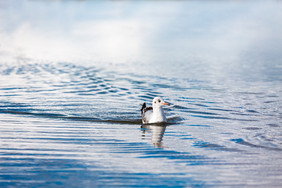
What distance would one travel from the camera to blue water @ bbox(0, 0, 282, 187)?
1030 centimetres

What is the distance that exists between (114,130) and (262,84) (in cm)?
1066

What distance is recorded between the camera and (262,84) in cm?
2261

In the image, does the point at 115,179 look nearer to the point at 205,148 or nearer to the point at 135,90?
the point at 205,148

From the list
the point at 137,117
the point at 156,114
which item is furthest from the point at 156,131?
the point at 137,117

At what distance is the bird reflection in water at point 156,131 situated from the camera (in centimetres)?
1268

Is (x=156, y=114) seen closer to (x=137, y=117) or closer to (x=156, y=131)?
(x=156, y=131)

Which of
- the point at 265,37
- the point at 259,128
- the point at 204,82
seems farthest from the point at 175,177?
the point at 265,37

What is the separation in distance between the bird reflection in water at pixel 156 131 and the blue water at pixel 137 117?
0.17 feet

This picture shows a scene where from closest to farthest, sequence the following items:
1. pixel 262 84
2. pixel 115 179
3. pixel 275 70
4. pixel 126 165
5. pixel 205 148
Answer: pixel 115 179 → pixel 126 165 → pixel 205 148 → pixel 262 84 → pixel 275 70

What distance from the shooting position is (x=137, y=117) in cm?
1620

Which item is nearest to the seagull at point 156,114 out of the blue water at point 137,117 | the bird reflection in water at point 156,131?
the bird reflection in water at point 156,131

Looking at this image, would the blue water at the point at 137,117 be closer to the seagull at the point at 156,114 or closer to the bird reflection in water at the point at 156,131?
the bird reflection in water at the point at 156,131

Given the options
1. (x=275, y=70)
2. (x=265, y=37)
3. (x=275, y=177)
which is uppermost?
(x=265, y=37)

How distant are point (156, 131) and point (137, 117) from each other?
2044 millimetres
